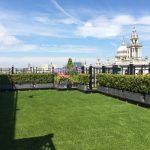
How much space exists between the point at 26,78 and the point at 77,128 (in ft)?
75.3

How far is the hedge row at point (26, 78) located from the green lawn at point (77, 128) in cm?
1587

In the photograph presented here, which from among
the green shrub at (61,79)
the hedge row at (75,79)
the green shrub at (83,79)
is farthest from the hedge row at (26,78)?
the green shrub at (83,79)

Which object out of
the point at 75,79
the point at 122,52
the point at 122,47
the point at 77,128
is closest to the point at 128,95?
the point at 77,128

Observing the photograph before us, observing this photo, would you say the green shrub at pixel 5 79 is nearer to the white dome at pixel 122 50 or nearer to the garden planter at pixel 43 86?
the garden planter at pixel 43 86

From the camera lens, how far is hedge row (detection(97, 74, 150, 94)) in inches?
726

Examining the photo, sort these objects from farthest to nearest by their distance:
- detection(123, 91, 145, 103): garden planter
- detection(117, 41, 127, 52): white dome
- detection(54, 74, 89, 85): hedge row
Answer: detection(117, 41, 127, 52): white dome < detection(54, 74, 89, 85): hedge row < detection(123, 91, 145, 103): garden planter

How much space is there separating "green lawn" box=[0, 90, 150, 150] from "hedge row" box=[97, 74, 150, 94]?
5.80 feet

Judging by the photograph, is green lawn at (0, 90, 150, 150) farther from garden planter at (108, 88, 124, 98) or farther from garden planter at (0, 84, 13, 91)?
garden planter at (0, 84, 13, 91)

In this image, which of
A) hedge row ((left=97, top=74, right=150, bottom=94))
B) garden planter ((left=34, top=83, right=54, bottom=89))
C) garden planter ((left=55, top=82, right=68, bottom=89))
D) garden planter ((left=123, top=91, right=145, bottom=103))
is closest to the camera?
hedge row ((left=97, top=74, right=150, bottom=94))

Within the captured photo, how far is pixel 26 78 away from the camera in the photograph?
3419 cm

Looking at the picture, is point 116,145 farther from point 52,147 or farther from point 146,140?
point 52,147

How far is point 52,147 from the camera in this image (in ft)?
30.4

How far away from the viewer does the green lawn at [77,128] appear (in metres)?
9.68

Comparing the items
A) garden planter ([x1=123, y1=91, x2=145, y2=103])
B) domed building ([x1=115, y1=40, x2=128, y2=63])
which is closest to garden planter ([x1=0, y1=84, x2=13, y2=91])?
garden planter ([x1=123, y1=91, x2=145, y2=103])
